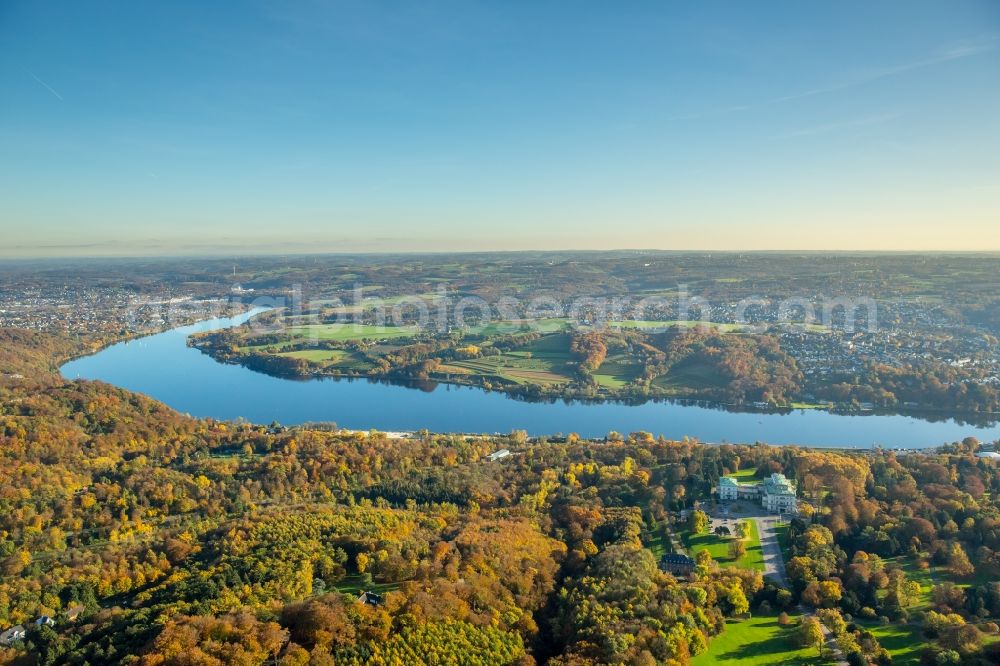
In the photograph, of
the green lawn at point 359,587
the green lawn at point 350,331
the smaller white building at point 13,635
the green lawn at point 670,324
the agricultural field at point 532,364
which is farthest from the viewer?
the green lawn at point 350,331

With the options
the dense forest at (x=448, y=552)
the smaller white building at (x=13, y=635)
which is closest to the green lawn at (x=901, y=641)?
the dense forest at (x=448, y=552)

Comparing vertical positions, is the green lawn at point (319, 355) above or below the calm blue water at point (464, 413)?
above

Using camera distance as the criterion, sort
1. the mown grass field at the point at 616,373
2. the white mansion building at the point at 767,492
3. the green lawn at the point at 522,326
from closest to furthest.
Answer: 1. the white mansion building at the point at 767,492
2. the mown grass field at the point at 616,373
3. the green lawn at the point at 522,326

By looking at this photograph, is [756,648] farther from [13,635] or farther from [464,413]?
→ [464,413]

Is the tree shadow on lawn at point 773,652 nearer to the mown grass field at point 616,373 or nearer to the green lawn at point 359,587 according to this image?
the green lawn at point 359,587

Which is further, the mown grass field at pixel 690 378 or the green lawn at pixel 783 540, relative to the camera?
the mown grass field at pixel 690 378

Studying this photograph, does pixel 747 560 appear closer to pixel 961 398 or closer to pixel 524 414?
pixel 524 414

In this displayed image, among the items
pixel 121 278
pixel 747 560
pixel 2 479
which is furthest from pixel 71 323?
pixel 747 560
